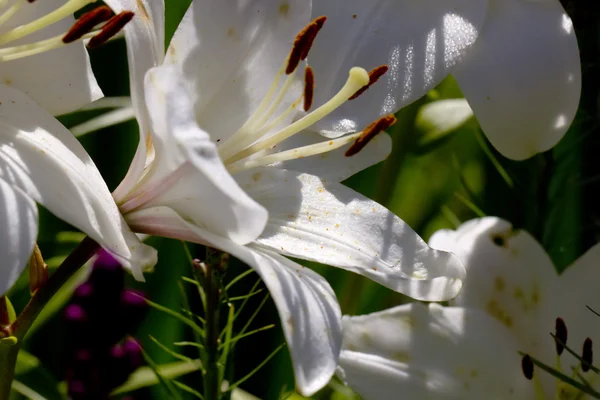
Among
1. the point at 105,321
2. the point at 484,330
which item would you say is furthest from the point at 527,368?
the point at 105,321

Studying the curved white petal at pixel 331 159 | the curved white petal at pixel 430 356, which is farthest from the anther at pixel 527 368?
the curved white petal at pixel 331 159

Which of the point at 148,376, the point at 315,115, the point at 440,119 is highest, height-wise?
the point at 315,115

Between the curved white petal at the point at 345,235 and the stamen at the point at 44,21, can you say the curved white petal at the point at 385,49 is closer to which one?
the curved white petal at the point at 345,235

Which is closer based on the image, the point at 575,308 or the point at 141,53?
the point at 141,53

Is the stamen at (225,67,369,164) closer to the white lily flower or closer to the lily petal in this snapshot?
the white lily flower

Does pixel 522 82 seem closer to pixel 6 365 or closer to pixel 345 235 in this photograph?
pixel 345 235
